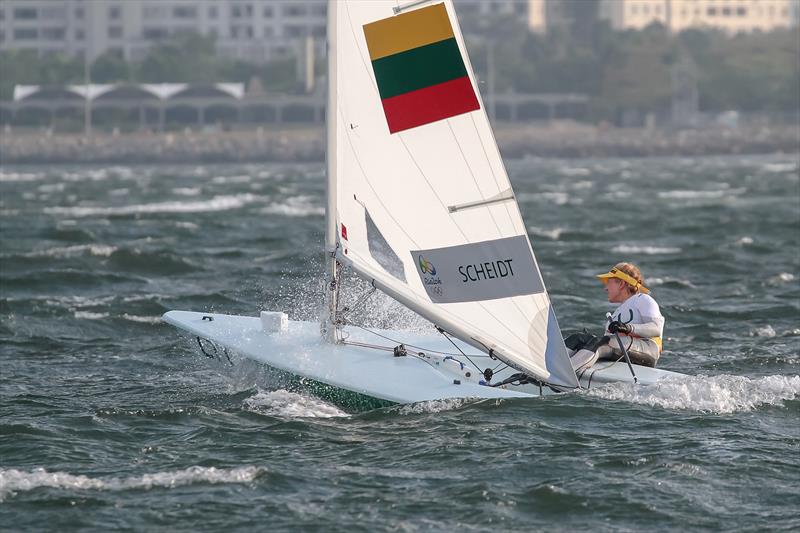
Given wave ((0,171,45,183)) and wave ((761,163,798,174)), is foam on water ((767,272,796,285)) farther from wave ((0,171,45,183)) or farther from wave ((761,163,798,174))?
wave ((0,171,45,183))

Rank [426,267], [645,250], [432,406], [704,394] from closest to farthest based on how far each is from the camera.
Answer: [432,406]
[426,267]
[704,394]
[645,250]

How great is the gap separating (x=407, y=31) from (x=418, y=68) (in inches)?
14.2

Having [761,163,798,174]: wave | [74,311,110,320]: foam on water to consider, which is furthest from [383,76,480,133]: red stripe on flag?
[761,163,798,174]: wave

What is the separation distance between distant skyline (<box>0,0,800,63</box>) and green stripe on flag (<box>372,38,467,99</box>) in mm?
164073

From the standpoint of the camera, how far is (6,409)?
15.5 m

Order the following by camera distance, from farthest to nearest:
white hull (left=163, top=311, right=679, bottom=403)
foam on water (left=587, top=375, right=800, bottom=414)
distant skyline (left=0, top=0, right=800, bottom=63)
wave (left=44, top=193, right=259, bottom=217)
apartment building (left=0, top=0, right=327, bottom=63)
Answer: distant skyline (left=0, top=0, right=800, bottom=63)
apartment building (left=0, top=0, right=327, bottom=63)
wave (left=44, top=193, right=259, bottom=217)
foam on water (left=587, top=375, right=800, bottom=414)
white hull (left=163, top=311, right=679, bottom=403)

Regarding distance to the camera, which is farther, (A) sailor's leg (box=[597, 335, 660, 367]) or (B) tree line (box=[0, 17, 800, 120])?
(B) tree line (box=[0, 17, 800, 120])

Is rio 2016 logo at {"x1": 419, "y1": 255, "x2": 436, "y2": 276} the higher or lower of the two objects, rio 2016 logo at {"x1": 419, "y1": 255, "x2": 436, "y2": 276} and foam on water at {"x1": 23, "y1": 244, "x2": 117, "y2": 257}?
the higher

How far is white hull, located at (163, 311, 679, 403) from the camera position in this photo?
1449 centimetres

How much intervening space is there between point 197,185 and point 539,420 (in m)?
59.8

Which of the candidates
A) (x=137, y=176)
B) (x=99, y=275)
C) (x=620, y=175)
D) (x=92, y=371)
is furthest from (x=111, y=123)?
(x=92, y=371)

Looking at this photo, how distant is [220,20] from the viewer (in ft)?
625

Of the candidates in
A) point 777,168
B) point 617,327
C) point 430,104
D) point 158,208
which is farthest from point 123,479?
point 777,168

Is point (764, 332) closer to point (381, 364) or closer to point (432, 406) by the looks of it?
point (381, 364)
